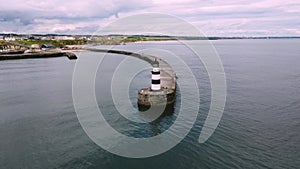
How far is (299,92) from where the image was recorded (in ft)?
55.1

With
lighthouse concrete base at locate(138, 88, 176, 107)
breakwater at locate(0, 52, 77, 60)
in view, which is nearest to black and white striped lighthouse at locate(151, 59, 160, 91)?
lighthouse concrete base at locate(138, 88, 176, 107)

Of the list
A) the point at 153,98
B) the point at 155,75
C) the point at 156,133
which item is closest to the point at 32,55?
the point at 155,75

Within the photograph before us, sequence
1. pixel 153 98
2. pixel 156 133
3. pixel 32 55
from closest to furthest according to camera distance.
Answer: pixel 156 133, pixel 153 98, pixel 32 55

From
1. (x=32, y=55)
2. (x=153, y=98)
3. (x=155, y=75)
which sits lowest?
(x=153, y=98)

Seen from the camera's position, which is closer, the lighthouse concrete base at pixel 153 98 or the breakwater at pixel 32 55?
the lighthouse concrete base at pixel 153 98

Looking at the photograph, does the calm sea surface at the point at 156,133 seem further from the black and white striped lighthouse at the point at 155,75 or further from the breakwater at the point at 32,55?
the breakwater at the point at 32,55

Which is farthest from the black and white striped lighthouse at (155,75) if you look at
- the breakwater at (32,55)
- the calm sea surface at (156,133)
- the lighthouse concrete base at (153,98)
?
the breakwater at (32,55)

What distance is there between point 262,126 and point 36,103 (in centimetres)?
1075

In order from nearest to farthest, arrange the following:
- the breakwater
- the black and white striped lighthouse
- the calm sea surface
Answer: the calm sea surface < the black and white striped lighthouse < the breakwater

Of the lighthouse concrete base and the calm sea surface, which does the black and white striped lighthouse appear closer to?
the lighthouse concrete base

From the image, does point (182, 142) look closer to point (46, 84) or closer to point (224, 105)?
point (224, 105)

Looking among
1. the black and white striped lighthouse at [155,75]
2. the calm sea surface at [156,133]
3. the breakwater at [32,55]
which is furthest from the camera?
the breakwater at [32,55]

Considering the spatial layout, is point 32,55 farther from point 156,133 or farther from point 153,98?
point 156,133

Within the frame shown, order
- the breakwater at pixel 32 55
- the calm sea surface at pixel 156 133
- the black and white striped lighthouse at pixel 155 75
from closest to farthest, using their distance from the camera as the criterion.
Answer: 1. the calm sea surface at pixel 156 133
2. the black and white striped lighthouse at pixel 155 75
3. the breakwater at pixel 32 55
